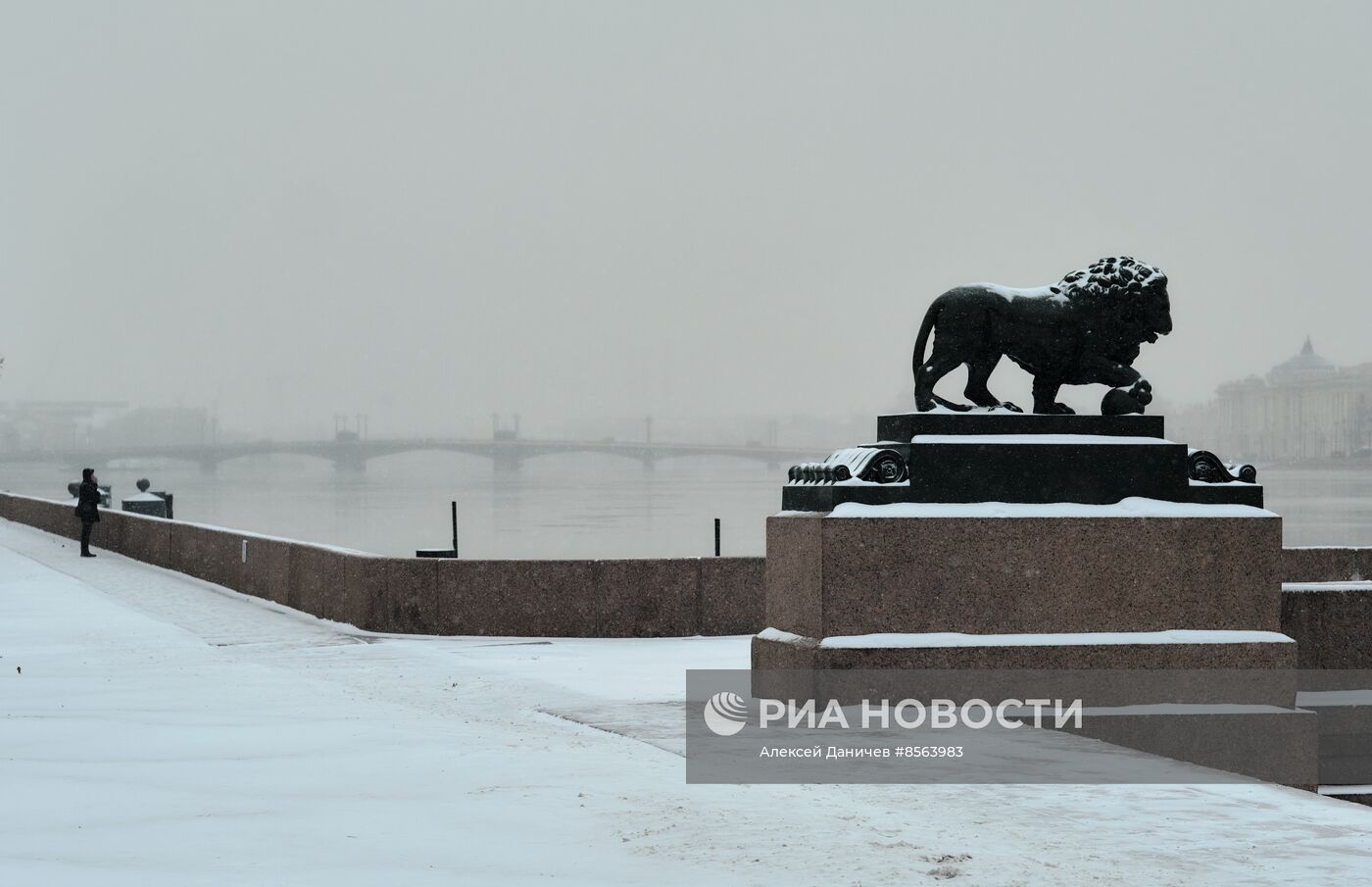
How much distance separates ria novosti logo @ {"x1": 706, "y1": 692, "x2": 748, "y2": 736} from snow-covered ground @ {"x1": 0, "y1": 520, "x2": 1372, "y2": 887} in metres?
0.22

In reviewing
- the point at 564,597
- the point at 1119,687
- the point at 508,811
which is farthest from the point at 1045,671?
the point at 564,597

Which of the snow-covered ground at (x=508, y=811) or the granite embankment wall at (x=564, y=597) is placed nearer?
the snow-covered ground at (x=508, y=811)

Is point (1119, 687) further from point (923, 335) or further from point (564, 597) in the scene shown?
point (564, 597)

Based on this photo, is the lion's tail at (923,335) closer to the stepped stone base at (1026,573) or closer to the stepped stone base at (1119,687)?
the stepped stone base at (1026,573)

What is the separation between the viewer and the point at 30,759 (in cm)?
732

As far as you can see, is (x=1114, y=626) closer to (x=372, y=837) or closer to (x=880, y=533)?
(x=880, y=533)

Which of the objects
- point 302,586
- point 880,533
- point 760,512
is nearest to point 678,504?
point 760,512

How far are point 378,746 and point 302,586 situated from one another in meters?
8.97

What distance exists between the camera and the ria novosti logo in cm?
816

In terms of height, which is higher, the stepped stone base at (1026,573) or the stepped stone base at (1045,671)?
the stepped stone base at (1026,573)

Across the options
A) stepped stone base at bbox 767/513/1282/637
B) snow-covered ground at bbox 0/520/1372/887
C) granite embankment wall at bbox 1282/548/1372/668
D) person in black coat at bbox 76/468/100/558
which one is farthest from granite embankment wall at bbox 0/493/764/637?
person in black coat at bbox 76/468/100/558

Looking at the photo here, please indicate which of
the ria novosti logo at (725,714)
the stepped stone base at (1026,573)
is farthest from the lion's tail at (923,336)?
the ria novosti logo at (725,714)

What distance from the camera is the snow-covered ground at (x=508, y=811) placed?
5.22m

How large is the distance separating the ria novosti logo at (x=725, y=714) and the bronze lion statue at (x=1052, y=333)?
216 cm
